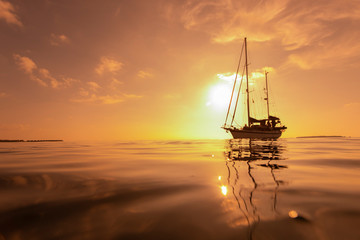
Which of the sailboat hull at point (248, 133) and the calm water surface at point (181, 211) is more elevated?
the sailboat hull at point (248, 133)

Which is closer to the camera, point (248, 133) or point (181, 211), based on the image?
point (181, 211)

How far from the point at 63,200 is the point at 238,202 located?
2.19 m

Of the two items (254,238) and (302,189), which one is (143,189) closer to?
(254,238)

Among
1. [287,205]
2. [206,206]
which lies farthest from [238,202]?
[287,205]

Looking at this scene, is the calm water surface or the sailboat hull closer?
the calm water surface

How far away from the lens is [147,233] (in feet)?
5.00

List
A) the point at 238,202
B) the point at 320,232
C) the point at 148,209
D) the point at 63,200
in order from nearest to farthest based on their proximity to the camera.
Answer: the point at 320,232 < the point at 148,209 < the point at 238,202 < the point at 63,200

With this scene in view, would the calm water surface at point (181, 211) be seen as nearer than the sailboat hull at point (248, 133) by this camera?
Yes

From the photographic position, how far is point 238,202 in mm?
2225

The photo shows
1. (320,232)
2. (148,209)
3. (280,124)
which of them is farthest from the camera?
(280,124)

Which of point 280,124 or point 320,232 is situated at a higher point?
point 280,124

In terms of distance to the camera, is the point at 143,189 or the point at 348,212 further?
the point at 143,189

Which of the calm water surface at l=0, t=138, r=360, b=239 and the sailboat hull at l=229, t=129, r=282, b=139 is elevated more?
the sailboat hull at l=229, t=129, r=282, b=139

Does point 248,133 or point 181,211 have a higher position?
point 248,133
